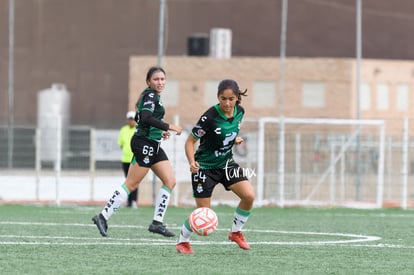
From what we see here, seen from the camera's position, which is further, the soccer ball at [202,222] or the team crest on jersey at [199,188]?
the team crest on jersey at [199,188]

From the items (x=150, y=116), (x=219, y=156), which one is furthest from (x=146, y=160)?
(x=219, y=156)

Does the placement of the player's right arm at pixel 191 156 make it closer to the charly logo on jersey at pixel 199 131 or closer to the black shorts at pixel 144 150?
the charly logo on jersey at pixel 199 131

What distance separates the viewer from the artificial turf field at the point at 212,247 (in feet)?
33.4

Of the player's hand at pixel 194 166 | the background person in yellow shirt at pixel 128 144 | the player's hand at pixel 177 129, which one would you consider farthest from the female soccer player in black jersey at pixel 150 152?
the background person in yellow shirt at pixel 128 144

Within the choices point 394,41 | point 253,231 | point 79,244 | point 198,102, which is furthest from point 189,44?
point 79,244

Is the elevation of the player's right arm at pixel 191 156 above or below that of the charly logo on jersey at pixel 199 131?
below

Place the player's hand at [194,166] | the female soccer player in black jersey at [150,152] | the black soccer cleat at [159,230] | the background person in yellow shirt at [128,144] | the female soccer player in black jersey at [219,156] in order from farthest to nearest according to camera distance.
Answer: the background person in yellow shirt at [128,144] → the black soccer cleat at [159,230] → the female soccer player in black jersey at [150,152] → the female soccer player in black jersey at [219,156] → the player's hand at [194,166]

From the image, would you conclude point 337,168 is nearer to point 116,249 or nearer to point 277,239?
point 277,239

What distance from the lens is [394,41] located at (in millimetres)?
44750

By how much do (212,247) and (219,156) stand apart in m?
1.03

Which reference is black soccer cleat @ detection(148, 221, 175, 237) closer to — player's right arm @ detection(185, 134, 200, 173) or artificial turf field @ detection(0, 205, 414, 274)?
artificial turf field @ detection(0, 205, 414, 274)

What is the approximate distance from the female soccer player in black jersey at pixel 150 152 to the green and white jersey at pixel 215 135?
174cm

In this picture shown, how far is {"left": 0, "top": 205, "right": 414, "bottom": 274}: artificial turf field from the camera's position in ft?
33.4

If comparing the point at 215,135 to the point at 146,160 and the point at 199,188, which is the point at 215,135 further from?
the point at 146,160
